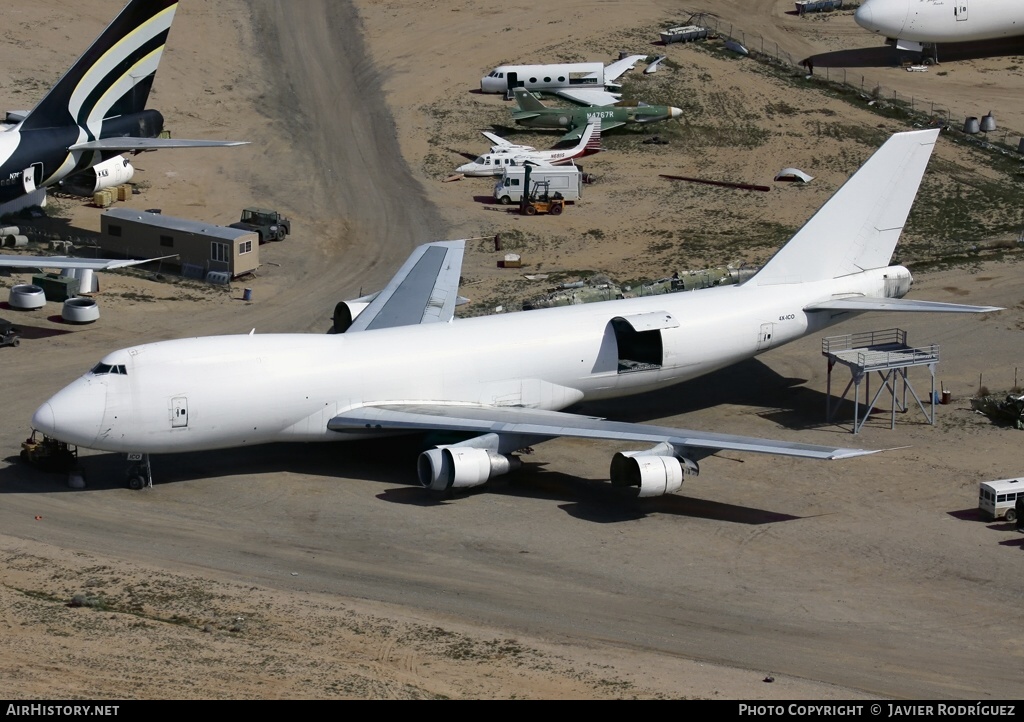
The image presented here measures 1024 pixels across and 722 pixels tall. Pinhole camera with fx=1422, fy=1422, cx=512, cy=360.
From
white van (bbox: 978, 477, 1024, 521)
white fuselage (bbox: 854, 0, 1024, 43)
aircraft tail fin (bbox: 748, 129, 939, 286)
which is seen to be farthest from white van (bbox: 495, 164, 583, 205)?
white van (bbox: 978, 477, 1024, 521)

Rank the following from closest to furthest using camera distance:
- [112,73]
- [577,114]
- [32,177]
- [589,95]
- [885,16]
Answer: [32,177], [112,73], [577,114], [589,95], [885,16]

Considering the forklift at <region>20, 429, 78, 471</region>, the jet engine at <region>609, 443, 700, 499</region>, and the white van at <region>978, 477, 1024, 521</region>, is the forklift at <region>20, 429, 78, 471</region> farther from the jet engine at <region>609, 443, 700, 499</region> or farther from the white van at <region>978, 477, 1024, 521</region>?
the white van at <region>978, 477, 1024, 521</region>

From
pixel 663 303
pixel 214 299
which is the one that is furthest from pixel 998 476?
pixel 214 299

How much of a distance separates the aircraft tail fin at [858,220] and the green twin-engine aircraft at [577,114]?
141 ft

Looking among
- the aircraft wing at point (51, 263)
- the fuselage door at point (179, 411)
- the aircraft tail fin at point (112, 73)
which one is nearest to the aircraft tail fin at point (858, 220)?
the fuselage door at point (179, 411)

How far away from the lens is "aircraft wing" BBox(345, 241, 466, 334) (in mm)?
57406

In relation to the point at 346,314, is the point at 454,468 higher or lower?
lower

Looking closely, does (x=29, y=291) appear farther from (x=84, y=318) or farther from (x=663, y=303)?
(x=663, y=303)

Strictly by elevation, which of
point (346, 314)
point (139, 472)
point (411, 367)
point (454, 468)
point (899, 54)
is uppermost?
point (899, 54)

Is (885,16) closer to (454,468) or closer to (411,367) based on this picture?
(411,367)

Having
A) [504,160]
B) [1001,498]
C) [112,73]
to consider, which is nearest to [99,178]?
[112,73]

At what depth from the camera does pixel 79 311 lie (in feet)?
217

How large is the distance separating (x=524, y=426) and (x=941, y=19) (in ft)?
263

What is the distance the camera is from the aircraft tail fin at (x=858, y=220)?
58.6m
